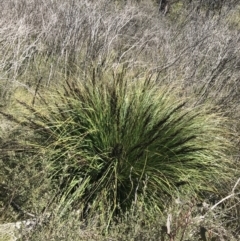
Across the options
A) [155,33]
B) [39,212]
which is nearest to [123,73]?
[39,212]

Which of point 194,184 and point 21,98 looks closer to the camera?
point 194,184

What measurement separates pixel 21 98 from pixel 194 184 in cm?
260

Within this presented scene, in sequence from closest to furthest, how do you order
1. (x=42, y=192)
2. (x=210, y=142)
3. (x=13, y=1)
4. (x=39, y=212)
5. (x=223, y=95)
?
(x=39, y=212)
(x=42, y=192)
(x=210, y=142)
(x=223, y=95)
(x=13, y=1)

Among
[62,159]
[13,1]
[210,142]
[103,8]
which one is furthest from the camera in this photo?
[103,8]

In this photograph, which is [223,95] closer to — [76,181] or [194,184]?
[194,184]

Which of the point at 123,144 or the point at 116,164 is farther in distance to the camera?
the point at 123,144

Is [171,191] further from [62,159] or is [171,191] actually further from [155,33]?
[155,33]

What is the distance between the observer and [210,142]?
12.1 feet

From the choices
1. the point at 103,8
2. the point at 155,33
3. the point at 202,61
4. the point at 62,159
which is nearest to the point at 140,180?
the point at 62,159

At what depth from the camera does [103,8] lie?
845 centimetres

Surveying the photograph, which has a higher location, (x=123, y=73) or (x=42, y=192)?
(x=123, y=73)

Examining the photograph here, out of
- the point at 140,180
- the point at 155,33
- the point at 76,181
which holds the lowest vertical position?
the point at 155,33

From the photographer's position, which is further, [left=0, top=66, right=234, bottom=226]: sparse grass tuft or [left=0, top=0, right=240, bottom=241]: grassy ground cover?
[left=0, top=66, right=234, bottom=226]: sparse grass tuft

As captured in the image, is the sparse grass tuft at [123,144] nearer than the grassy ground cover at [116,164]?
No
